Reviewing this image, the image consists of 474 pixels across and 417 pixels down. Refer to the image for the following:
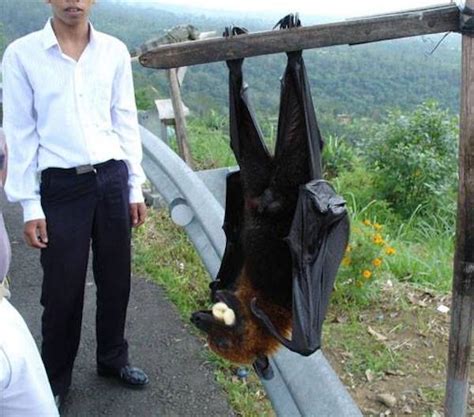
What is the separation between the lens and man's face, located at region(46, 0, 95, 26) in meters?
2.79

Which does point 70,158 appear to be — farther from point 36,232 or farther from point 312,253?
point 312,253

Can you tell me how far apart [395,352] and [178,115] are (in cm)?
294

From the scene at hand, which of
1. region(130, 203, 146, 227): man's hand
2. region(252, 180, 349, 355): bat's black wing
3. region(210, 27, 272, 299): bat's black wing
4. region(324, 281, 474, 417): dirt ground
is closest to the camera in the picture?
region(252, 180, 349, 355): bat's black wing

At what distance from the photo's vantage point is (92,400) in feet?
11.5

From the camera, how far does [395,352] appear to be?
151 inches

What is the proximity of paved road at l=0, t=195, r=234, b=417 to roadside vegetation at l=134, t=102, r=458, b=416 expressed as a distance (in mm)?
103

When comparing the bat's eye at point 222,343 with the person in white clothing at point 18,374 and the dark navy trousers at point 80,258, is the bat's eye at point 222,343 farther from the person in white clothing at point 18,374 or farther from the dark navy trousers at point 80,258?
the dark navy trousers at point 80,258

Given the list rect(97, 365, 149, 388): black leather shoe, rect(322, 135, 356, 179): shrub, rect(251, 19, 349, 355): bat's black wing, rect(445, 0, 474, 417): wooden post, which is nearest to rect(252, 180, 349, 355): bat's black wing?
rect(251, 19, 349, 355): bat's black wing

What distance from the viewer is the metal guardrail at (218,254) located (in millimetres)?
1818

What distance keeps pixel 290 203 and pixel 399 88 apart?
224 inches

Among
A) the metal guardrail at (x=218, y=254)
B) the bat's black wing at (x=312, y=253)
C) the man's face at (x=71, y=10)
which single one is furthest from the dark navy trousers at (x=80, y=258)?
the bat's black wing at (x=312, y=253)

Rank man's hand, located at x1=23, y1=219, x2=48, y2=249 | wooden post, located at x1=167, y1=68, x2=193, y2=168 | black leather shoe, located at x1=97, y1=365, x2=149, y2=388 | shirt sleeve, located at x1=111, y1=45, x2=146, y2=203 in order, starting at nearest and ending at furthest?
1. man's hand, located at x1=23, y1=219, x2=48, y2=249
2. shirt sleeve, located at x1=111, y1=45, x2=146, y2=203
3. black leather shoe, located at x1=97, y1=365, x2=149, y2=388
4. wooden post, located at x1=167, y1=68, x2=193, y2=168

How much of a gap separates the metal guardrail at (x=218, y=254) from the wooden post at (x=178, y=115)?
1.90 m

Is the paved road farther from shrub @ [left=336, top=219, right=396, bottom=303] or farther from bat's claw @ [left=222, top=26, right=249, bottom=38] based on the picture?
bat's claw @ [left=222, top=26, right=249, bottom=38]
